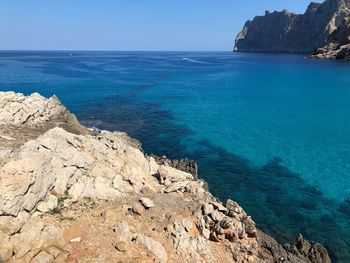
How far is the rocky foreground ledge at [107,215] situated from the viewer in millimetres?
18234

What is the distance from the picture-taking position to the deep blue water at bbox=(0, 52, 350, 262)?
95.5ft

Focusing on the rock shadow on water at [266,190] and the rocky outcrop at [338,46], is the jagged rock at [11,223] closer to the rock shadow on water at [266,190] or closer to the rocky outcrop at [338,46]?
the rock shadow on water at [266,190]

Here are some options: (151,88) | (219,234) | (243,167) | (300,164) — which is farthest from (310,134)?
(151,88)

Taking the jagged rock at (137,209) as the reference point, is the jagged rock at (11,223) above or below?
above

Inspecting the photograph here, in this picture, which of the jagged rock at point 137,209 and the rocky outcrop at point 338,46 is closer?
the jagged rock at point 137,209

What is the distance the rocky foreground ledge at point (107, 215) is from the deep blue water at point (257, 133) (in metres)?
5.35

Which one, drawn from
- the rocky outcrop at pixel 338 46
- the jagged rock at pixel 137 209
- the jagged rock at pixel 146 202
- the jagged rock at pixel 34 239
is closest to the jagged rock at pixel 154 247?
the jagged rock at pixel 137 209

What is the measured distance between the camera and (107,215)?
2066 centimetres

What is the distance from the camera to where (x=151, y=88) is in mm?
88188

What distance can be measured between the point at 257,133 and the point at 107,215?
110 feet

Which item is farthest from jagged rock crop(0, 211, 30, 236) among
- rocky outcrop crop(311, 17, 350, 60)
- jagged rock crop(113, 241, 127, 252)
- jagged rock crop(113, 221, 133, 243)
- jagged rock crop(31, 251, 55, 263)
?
rocky outcrop crop(311, 17, 350, 60)

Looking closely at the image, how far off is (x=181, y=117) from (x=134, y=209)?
37759 millimetres

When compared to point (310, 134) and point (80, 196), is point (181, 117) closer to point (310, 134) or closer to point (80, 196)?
point (310, 134)

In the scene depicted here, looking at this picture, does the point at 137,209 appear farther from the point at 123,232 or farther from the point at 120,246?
the point at 120,246
